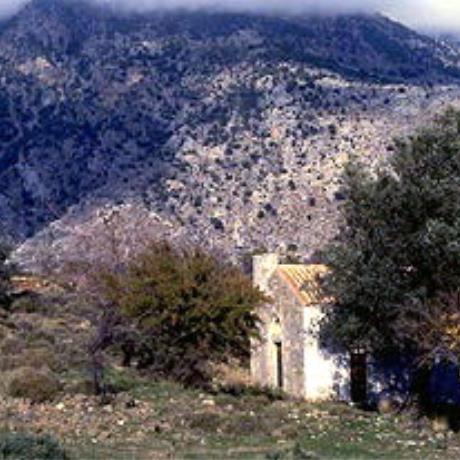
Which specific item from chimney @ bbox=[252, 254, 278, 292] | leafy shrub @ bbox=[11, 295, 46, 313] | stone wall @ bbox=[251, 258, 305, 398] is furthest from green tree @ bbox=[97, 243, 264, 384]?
leafy shrub @ bbox=[11, 295, 46, 313]

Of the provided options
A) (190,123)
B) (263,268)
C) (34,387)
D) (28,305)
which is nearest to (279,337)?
(263,268)

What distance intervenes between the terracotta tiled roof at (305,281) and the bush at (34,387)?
841 cm

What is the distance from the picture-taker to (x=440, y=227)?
2717 cm

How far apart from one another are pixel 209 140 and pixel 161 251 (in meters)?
68.2

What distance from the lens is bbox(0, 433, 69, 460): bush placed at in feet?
61.0

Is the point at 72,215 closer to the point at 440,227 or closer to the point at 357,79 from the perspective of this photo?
the point at 357,79

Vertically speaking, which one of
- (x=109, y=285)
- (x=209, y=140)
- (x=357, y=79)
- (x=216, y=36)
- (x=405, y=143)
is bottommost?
(x=109, y=285)

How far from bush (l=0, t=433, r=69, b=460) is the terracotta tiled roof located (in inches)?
593

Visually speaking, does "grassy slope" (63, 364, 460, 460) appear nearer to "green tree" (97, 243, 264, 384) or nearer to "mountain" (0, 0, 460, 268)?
"green tree" (97, 243, 264, 384)

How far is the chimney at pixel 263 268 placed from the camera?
37719 millimetres

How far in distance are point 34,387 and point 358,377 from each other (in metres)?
10.5

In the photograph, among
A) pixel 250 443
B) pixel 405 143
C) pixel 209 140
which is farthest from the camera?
pixel 209 140

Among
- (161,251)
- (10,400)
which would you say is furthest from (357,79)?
(10,400)

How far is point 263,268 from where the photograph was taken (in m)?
38.1
